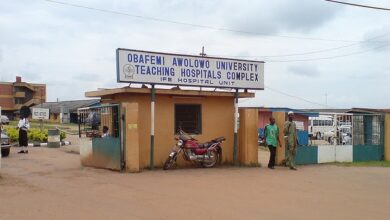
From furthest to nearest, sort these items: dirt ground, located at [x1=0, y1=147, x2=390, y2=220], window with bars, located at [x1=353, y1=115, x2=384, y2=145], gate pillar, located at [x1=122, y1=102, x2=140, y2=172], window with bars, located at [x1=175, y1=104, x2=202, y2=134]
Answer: window with bars, located at [x1=353, y1=115, x2=384, y2=145] → window with bars, located at [x1=175, y1=104, x2=202, y2=134] → gate pillar, located at [x1=122, y1=102, x2=140, y2=172] → dirt ground, located at [x1=0, y1=147, x2=390, y2=220]

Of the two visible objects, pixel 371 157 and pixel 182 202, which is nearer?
pixel 182 202

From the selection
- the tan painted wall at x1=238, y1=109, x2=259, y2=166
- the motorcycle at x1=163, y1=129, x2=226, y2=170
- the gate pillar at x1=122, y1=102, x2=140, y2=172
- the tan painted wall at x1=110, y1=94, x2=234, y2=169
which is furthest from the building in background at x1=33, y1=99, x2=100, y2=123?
the gate pillar at x1=122, y1=102, x2=140, y2=172

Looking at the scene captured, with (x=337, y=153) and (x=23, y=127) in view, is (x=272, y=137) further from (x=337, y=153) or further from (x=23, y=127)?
(x=23, y=127)

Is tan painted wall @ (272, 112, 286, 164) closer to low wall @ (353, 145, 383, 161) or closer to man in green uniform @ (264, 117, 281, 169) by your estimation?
man in green uniform @ (264, 117, 281, 169)

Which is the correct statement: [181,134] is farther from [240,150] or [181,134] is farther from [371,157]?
[371,157]

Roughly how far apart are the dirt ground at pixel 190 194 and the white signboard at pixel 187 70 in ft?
9.13

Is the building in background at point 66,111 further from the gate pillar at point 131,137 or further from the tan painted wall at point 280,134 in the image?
the gate pillar at point 131,137

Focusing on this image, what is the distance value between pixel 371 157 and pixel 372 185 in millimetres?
7711

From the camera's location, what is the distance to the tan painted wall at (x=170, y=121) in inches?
604

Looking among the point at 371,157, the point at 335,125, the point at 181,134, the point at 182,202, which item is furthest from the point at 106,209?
the point at 371,157

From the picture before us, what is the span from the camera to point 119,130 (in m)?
14.6

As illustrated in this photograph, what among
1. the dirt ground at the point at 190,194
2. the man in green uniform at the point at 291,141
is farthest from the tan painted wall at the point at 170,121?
the man in green uniform at the point at 291,141

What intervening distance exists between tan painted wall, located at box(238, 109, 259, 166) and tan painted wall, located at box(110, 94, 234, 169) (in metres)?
0.36

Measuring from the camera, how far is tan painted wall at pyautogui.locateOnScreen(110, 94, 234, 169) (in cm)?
1535
